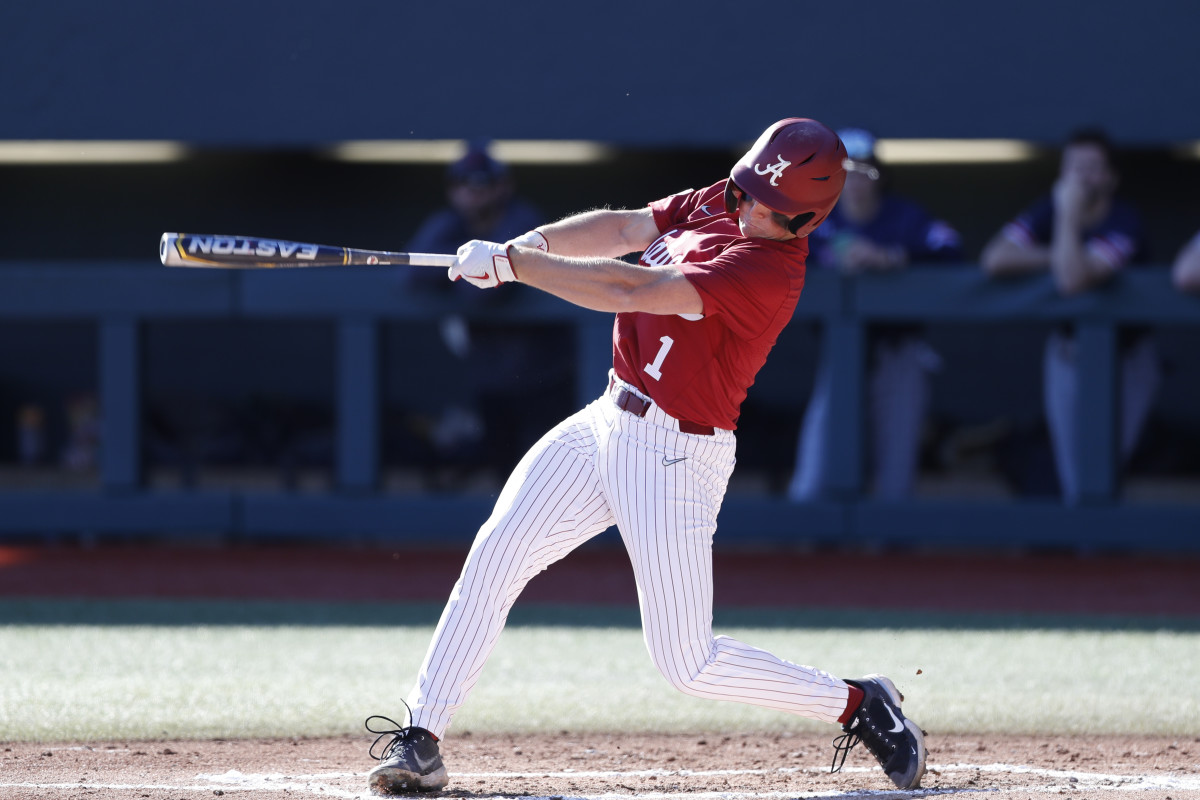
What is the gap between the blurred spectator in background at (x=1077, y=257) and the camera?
6.08 m

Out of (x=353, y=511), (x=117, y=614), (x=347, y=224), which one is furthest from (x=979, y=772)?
(x=347, y=224)

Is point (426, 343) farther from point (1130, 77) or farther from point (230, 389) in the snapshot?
point (1130, 77)

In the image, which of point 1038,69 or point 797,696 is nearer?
point 797,696

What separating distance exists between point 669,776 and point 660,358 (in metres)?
0.92

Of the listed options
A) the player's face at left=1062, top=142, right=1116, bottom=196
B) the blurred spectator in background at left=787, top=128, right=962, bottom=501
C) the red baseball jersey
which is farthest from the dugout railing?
the red baseball jersey

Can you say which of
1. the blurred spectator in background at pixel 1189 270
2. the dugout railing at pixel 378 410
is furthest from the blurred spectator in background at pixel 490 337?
the blurred spectator in background at pixel 1189 270

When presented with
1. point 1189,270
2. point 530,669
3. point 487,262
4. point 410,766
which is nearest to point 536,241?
point 487,262

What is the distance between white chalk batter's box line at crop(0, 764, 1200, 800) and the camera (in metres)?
2.98

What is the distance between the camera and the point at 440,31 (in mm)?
7539

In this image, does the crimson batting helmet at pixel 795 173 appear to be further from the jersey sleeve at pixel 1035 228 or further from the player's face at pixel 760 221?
the jersey sleeve at pixel 1035 228

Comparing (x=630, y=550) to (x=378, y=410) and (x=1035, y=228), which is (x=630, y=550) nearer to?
(x=378, y=410)

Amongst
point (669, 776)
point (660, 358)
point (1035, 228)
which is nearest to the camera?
point (660, 358)

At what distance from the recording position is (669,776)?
3186 mm

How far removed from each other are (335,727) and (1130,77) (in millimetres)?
5421
